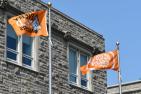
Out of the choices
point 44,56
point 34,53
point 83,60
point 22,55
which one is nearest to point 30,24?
point 22,55

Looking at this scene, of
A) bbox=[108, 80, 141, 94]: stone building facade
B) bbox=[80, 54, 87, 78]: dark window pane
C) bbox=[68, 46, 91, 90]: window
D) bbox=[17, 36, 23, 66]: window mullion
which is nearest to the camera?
bbox=[17, 36, 23, 66]: window mullion

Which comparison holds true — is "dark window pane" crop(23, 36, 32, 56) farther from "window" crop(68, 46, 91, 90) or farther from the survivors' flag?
the survivors' flag

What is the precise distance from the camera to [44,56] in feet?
90.5

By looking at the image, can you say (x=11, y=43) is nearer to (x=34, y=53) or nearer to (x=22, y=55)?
(x=22, y=55)

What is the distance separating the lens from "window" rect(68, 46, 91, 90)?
3006 cm

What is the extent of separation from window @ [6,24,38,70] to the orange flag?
2.23 m

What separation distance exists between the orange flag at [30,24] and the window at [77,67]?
6682 millimetres

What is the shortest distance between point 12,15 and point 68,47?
5.09 meters

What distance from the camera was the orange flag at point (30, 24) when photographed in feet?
76.4

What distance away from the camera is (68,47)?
29.8 m

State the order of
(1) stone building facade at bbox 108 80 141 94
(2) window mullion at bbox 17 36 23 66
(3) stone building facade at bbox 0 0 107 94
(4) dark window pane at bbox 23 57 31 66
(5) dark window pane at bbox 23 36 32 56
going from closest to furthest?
(3) stone building facade at bbox 0 0 107 94, (2) window mullion at bbox 17 36 23 66, (4) dark window pane at bbox 23 57 31 66, (5) dark window pane at bbox 23 36 32 56, (1) stone building facade at bbox 108 80 141 94

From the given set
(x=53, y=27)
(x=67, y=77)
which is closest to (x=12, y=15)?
(x=53, y=27)

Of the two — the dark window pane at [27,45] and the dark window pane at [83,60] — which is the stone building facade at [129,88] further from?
the dark window pane at [27,45]

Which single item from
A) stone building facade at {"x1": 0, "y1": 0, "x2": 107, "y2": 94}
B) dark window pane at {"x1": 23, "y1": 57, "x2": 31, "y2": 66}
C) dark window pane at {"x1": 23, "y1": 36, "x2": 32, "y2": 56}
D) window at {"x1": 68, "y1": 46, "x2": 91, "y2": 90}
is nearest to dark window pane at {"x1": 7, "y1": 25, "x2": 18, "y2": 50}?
stone building facade at {"x1": 0, "y1": 0, "x2": 107, "y2": 94}
